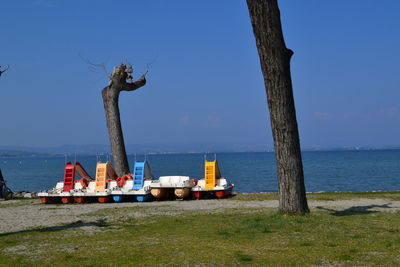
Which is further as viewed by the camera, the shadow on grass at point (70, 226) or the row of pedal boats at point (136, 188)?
the row of pedal boats at point (136, 188)

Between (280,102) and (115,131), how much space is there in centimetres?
1429

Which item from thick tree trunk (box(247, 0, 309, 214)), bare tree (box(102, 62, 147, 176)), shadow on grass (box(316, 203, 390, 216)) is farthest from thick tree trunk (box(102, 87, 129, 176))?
thick tree trunk (box(247, 0, 309, 214))

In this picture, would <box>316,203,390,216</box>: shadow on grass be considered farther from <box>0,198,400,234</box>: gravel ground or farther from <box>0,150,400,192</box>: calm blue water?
<box>0,150,400,192</box>: calm blue water

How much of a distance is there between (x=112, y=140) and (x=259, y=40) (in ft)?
46.7

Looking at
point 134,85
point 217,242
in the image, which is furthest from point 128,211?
point 134,85

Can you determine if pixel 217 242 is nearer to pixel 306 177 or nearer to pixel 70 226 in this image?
pixel 70 226

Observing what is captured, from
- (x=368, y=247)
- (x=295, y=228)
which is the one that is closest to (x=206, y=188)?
(x=295, y=228)

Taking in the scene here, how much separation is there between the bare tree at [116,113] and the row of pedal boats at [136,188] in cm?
226

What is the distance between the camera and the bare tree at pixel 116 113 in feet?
84.3

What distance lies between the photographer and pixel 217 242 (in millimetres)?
9906

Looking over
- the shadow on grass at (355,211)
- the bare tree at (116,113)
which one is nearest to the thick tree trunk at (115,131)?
the bare tree at (116,113)

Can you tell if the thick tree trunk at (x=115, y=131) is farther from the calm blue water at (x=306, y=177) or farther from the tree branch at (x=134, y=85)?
the calm blue water at (x=306, y=177)

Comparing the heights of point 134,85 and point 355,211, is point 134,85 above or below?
above

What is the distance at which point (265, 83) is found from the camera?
1333 cm
